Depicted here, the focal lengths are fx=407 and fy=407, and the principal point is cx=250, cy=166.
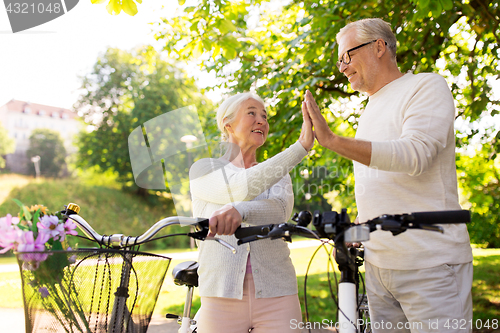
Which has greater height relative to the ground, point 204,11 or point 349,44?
point 204,11

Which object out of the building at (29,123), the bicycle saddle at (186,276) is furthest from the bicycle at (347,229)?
the building at (29,123)

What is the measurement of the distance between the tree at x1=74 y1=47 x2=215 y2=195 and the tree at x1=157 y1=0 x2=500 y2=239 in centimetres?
2024

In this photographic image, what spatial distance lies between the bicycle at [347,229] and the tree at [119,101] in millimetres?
24982

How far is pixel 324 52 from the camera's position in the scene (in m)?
4.65

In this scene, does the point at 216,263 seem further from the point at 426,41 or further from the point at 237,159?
the point at 426,41

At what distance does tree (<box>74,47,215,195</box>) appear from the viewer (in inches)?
1033

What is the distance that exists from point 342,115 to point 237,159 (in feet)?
13.7

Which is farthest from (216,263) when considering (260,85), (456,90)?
(456,90)

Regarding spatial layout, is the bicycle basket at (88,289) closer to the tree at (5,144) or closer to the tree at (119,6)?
the tree at (119,6)

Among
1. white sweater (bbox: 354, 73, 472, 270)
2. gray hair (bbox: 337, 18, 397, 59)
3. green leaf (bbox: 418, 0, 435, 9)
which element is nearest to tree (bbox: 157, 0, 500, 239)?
green leaf (bbox: 418, 0, 435, 9)

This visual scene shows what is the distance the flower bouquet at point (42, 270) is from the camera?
4.38 feet

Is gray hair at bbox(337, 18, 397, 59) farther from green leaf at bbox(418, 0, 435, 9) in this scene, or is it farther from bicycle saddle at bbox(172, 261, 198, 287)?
bicycle saddle at bbox(172, 261, 198, 287)

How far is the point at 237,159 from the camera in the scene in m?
2.28

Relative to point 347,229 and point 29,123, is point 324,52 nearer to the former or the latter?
point 347,229
